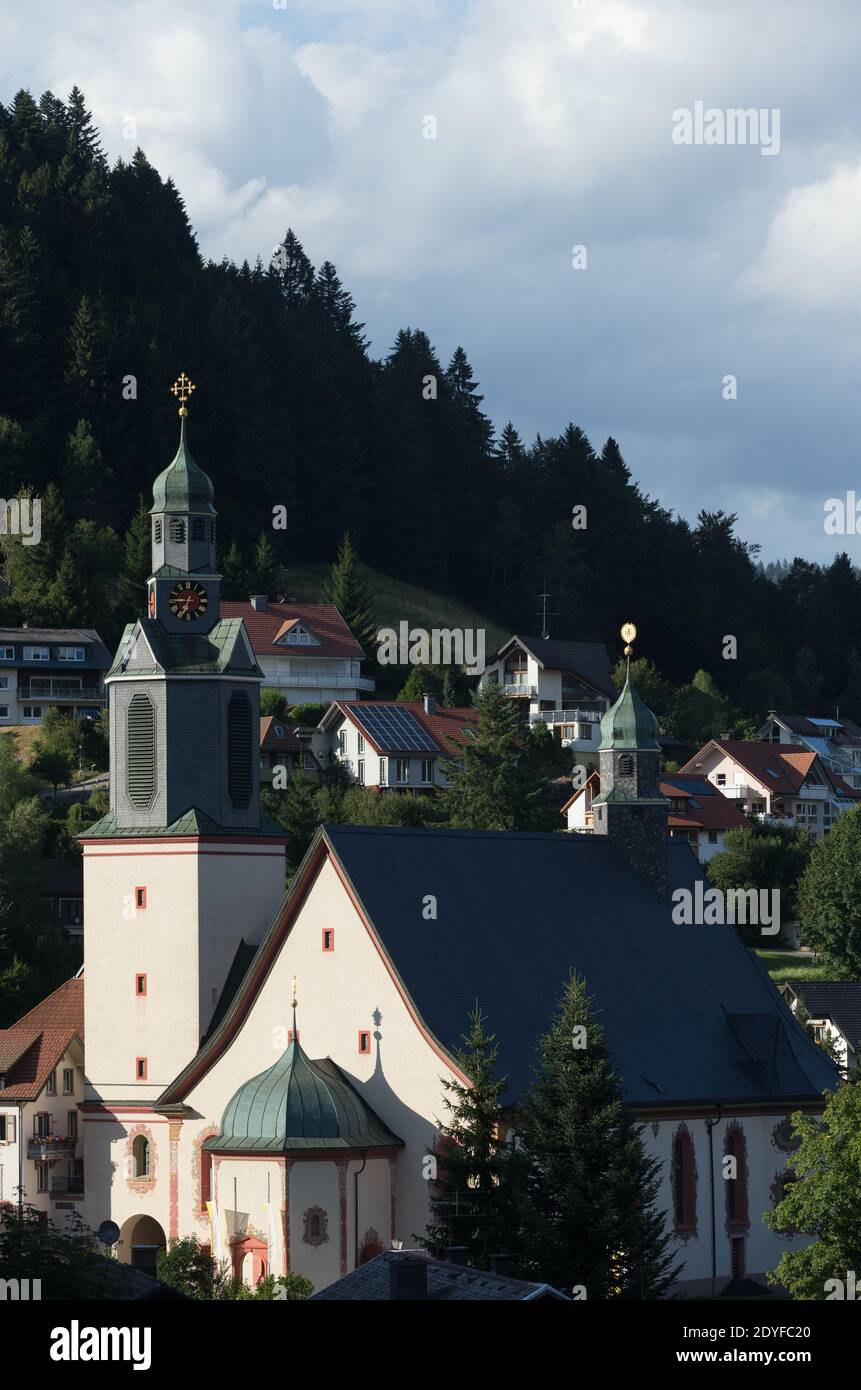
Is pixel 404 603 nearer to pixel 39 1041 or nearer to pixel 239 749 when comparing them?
pixel 39 1041

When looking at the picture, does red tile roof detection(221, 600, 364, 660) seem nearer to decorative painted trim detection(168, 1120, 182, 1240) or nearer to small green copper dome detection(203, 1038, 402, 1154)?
decorative painted trim detection(168, 1120, 182, 1240)

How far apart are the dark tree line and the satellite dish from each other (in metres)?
83.4

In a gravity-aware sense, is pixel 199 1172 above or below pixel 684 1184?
above

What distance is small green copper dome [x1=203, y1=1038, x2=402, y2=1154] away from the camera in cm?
5450

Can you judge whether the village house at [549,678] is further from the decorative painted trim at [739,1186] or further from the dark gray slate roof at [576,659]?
the decorative painted trim at [739,1186]

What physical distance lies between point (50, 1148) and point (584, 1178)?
737 inches

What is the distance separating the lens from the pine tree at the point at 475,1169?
50.6 meters

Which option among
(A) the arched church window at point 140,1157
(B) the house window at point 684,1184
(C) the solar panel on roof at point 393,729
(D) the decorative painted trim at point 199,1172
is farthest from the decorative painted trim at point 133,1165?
(C) the solar panel on roof at point 393,729

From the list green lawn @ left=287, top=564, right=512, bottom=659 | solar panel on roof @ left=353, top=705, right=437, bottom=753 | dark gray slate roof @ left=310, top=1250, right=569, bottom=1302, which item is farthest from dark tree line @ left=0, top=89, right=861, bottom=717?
dark gray slate roof @ left=310, top=1250, right=569, bottom=1302

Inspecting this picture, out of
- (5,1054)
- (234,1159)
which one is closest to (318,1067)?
(234,1159)

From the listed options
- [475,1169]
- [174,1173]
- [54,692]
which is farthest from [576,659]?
[475,1169]

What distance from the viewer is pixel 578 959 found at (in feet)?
198

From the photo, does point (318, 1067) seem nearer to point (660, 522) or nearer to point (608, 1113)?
point (608, 1113)
